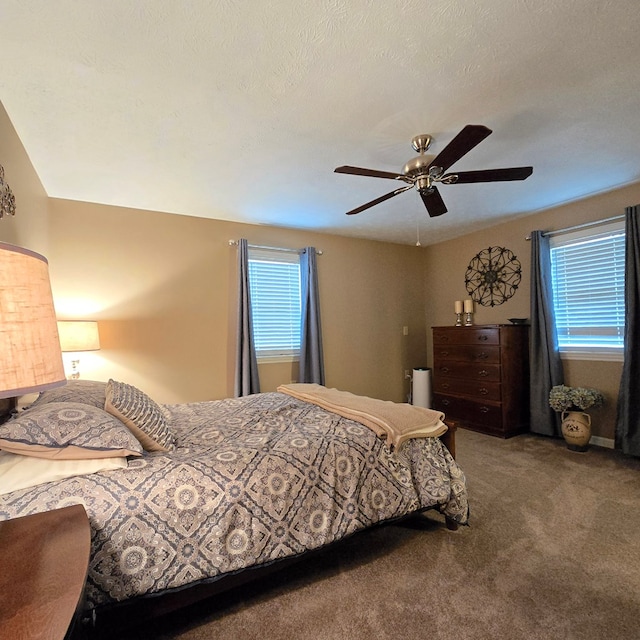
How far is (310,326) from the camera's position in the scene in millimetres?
4316

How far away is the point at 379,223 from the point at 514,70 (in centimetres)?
250

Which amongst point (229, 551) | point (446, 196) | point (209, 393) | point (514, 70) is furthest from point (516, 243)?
point (229, 551)

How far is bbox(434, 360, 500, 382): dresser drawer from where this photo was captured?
154 inches

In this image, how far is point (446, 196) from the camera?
342 centimetres

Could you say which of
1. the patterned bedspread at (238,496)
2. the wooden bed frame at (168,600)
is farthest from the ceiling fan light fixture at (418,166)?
the wooden bed frame at (168,600)

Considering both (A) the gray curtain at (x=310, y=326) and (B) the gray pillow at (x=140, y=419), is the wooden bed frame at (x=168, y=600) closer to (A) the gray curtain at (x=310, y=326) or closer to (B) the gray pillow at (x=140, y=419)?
(B) the gray pillow at (x=140, y=419)

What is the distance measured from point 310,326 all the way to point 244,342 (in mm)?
857

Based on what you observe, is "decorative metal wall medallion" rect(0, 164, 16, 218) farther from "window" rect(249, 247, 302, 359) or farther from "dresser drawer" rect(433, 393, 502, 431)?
"dresser drawer" rect(433, 393, 502, 431)

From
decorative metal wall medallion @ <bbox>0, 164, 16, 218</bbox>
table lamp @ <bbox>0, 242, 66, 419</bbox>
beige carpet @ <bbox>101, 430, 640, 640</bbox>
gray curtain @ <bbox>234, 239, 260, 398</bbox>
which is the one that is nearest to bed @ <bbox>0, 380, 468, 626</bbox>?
beige carpet @ <bbox>101, 430, 640, 640</bbox>

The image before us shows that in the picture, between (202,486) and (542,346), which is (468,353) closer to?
(542,346)

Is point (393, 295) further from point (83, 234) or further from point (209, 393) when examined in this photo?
point (83, 234)

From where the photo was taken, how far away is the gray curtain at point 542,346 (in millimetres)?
3789

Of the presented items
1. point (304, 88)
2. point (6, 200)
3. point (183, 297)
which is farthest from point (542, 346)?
point (6, 200)

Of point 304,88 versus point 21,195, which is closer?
point 304,88
